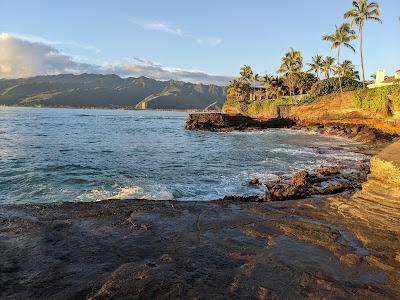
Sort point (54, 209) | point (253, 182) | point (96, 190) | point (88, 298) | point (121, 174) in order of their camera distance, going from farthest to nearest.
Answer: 1. point (121, 174)
2. point (253, 182)
3. point (96, 190)
4. point (54, 209)
5. point (88, 298)

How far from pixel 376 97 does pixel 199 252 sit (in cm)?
5137

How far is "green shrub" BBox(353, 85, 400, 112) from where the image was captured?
4623 centimetres

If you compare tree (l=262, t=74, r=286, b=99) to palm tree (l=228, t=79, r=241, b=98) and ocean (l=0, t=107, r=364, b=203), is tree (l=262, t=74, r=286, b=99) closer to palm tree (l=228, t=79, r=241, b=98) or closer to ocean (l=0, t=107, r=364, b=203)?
palm tree (l=228, t=79, r=241, b=98)

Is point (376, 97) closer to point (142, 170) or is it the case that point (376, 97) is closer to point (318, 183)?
point (318, 183)

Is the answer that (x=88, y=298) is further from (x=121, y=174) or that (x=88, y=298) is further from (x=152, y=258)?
(x=121, y=174)

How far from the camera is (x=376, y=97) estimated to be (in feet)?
166

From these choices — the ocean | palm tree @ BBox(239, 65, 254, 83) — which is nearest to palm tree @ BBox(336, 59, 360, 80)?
palm tree @ BBox(239, 65, 254, 83)

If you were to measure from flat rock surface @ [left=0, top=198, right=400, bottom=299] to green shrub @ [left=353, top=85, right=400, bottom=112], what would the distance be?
4215 cm

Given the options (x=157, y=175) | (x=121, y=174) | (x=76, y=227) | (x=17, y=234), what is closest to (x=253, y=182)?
(x=157, y=175)

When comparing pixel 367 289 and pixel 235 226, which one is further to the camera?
pixel 235 226

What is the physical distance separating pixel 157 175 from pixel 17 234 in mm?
14407

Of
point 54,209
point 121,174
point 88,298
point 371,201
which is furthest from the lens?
point 121,174

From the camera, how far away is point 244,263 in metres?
6.98

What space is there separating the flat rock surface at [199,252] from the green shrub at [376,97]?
4215 centimetres
